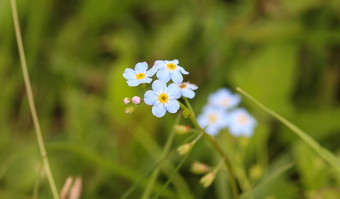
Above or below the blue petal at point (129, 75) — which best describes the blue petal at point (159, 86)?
below

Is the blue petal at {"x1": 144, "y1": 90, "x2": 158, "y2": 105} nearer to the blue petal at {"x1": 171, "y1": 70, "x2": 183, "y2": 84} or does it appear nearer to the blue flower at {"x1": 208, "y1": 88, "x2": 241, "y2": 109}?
the blue petal at {"x1": 171, "y1": 70, "x2": 183, "y2": 84}

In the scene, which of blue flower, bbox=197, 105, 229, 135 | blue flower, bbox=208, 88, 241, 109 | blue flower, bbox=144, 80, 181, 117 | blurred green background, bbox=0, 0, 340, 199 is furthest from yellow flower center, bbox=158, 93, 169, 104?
blue flower, bbox=208, 88, 241, 109

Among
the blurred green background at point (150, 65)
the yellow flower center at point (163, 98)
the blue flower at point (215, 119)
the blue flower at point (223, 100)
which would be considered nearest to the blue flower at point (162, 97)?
the yellow flower center at point (163, 98)

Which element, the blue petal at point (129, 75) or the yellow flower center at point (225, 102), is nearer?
the blue petal at point (129, 75)

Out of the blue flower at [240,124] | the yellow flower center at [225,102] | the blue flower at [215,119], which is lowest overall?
the blue flower at [240,124]

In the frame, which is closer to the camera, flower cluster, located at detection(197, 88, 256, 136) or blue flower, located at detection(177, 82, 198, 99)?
blue flower, located at detection(177, 82, 198, 99)

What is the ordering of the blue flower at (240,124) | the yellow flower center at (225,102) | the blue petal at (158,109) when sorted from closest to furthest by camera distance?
the blue petal at (158,109)
the blue flower at (240,124)
the yellow flower center at (225,102)

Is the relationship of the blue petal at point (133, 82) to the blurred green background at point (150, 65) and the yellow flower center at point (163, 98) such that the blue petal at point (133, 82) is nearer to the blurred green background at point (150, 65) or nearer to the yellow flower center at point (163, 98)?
the yellow flower center at point (163, 98)
